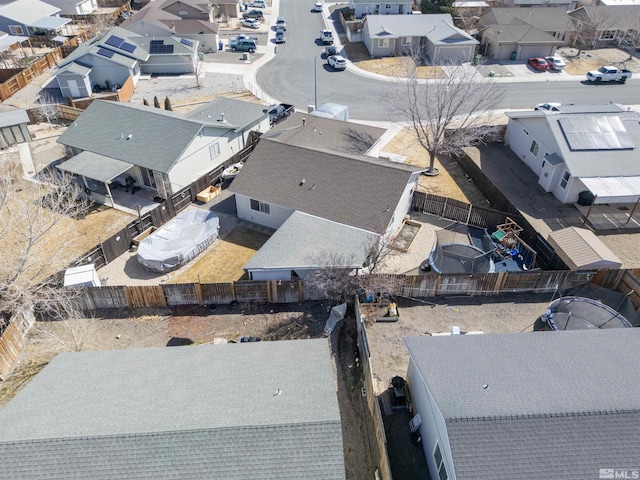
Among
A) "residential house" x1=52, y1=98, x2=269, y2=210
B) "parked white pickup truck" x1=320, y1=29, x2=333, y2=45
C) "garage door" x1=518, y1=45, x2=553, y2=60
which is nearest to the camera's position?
"residential house" x1=52, y1=98, x2=269, y2=210

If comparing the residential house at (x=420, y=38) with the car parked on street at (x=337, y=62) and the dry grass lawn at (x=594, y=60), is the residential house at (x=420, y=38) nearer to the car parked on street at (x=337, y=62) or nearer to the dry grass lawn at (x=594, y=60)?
the car parked on street at (x=337, y=62)

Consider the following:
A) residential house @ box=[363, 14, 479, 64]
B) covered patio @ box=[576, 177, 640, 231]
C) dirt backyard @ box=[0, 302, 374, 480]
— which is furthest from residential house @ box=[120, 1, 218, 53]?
covered patio @ box=[576, 177, 640, 231]

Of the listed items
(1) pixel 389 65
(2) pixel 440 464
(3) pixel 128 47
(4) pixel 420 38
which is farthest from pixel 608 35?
(2) pixel 440 464

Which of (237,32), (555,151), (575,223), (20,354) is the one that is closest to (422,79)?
(555,151)

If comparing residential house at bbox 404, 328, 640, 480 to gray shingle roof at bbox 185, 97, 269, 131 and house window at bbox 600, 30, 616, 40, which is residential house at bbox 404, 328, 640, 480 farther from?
house window at bbox 600, 30, 616, 40

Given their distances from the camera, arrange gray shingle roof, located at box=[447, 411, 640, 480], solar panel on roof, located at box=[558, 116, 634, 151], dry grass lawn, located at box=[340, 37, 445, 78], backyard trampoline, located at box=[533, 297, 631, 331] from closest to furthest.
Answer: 1. gray shingle roof, located at box=[447, 411, 640, 480]
2. backyard trampoline, located at box=[533, 297, 631, 331]
3. solar panel on roof, located at box=[558, 116, 634, 151]
4. dry grass lawn, located at box=[340, 37, 445, 78]

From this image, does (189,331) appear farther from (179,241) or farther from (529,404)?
(529,404)

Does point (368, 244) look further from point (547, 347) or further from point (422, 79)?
point (422, 79)
